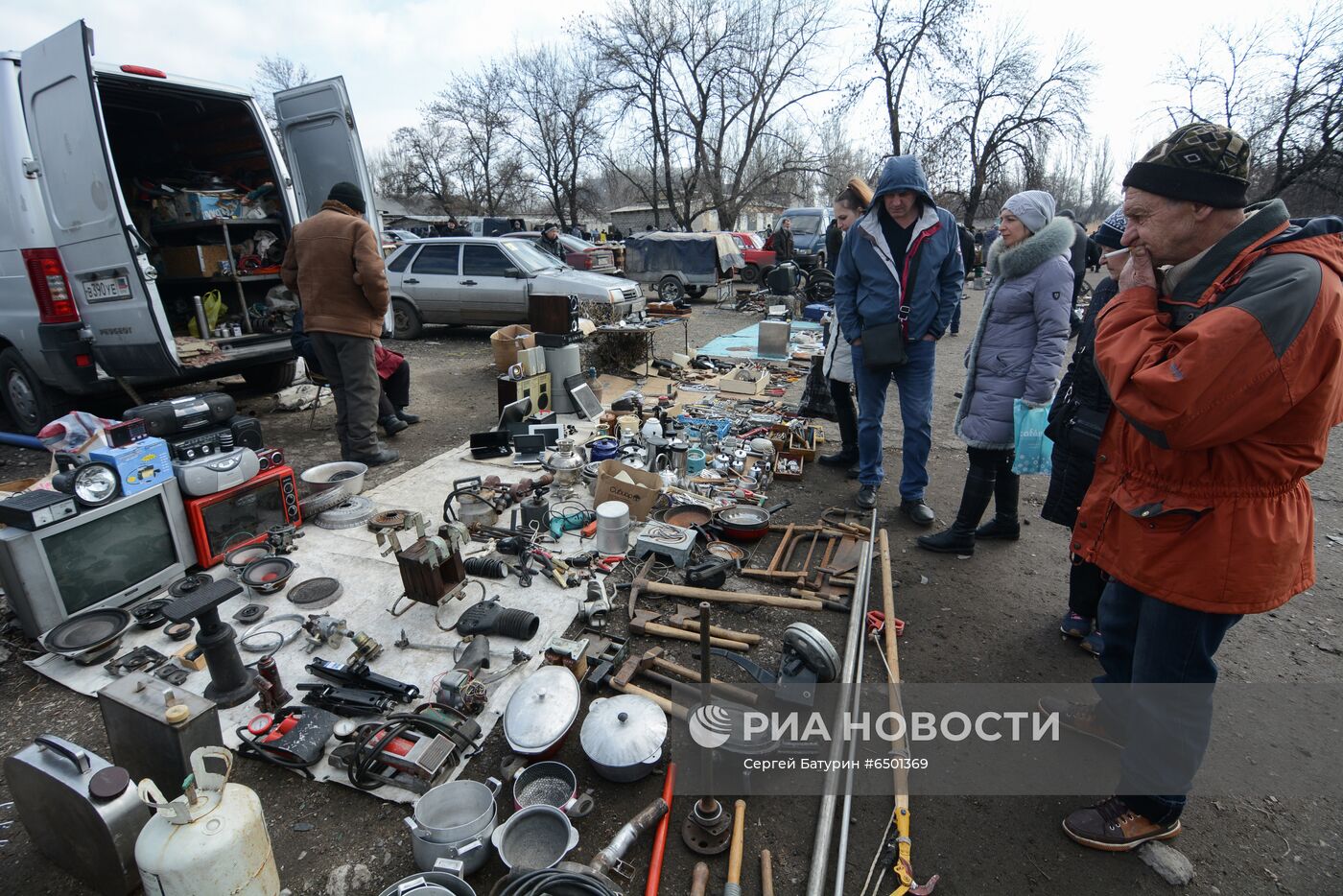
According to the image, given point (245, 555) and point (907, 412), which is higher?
point (907, 412)

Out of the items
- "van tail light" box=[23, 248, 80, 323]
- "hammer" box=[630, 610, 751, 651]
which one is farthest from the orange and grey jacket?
"van tail light" box=[23, 248, 80, 323]

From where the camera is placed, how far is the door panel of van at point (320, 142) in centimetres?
530

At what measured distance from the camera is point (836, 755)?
2.12 metres

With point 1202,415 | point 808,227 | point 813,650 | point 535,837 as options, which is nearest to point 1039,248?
point 1202,415

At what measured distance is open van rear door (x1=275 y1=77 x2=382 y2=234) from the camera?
5.30m

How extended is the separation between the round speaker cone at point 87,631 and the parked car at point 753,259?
14.5 m

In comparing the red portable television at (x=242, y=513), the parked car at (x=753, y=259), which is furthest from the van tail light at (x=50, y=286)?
the parked car at (x=753, y=259)

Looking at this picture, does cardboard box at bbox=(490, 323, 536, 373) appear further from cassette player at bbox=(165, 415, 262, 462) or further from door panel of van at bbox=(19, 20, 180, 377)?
cassette player at bbox=(165, 415, 262, 462)

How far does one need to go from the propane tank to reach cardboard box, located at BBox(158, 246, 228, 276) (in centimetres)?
573

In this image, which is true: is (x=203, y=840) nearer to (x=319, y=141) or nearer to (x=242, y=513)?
(x=242, y=513)

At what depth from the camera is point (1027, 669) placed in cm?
276

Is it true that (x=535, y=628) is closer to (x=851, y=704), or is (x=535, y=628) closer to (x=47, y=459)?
(x=851, y=704)

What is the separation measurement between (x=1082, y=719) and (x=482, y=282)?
8.86 m

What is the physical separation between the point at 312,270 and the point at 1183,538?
5.15 metres
